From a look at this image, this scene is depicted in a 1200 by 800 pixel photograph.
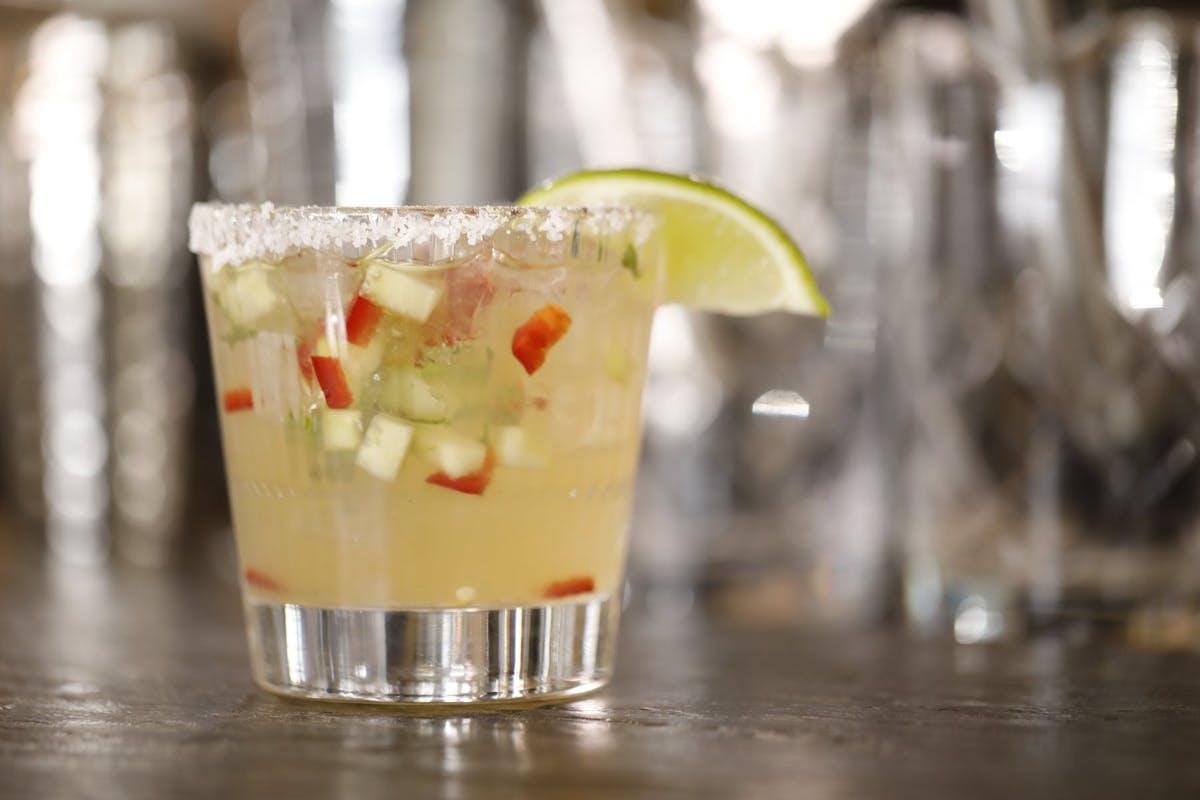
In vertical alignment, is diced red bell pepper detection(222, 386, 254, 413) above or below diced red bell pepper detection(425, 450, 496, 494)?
above

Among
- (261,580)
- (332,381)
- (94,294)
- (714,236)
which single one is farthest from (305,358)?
(94,294)

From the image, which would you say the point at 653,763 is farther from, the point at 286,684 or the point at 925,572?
the point at 925,572

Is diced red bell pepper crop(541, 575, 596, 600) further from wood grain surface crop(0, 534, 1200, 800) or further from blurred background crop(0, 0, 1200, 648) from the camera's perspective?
blurred background crop(0, 0, 1200, 648)

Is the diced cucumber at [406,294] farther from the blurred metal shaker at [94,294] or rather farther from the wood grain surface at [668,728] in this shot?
the blurred metal shaker at [94,294]

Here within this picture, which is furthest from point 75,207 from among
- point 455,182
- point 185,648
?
point 185,648

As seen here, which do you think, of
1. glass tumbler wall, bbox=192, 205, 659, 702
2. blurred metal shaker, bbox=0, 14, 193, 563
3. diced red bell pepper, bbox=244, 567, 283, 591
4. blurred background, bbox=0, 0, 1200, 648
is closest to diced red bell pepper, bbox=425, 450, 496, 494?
glass tumbler wall, bbox=192, 205, 659, 702
